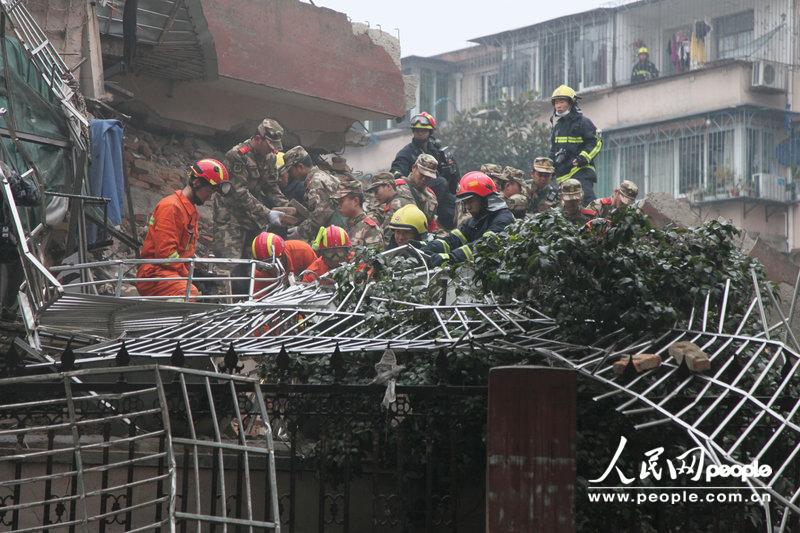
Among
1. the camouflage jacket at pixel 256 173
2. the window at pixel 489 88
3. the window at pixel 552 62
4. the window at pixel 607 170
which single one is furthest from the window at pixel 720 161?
the camouflage jacket at pixel 256 173

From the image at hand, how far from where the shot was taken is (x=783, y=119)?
3127 centimetres

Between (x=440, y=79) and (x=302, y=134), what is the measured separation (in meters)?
22.0

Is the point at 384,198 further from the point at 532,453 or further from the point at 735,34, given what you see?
the point at 735,34

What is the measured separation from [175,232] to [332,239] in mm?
1963

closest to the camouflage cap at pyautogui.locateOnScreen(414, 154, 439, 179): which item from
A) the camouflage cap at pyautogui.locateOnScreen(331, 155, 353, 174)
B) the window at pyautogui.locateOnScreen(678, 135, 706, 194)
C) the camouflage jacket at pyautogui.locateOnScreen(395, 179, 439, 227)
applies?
the camouflage jacket at pyautogui.locateOnScreen(395, 179, 439, 227)

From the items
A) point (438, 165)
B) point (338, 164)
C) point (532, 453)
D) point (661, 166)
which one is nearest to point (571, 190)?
point (438, 165)

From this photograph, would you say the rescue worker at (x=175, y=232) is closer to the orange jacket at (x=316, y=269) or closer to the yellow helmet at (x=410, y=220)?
the orange jacket at (x=316, y=269)

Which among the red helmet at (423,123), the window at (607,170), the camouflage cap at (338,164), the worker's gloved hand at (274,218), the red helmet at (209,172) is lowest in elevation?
the worker's gloved hand at (274,218)

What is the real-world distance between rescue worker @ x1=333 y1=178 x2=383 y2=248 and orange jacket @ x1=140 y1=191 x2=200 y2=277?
8.91 feet

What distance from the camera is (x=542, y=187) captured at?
13969mm

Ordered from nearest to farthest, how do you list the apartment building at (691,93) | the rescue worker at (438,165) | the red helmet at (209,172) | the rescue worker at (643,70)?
1. the red helmet at (209,172)
2. the rescue worker at (438,165)
3. the apartment building at (691,93)
4. the rescue worker at (643,70)

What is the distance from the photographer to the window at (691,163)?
31.0 meters

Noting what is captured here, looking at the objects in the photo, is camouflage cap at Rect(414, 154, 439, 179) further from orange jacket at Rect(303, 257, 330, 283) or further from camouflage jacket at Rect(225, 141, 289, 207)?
orange jacket at Rect(303, 257, 330, 283)

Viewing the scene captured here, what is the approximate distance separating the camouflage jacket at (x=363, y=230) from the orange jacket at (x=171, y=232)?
8.18 ft
